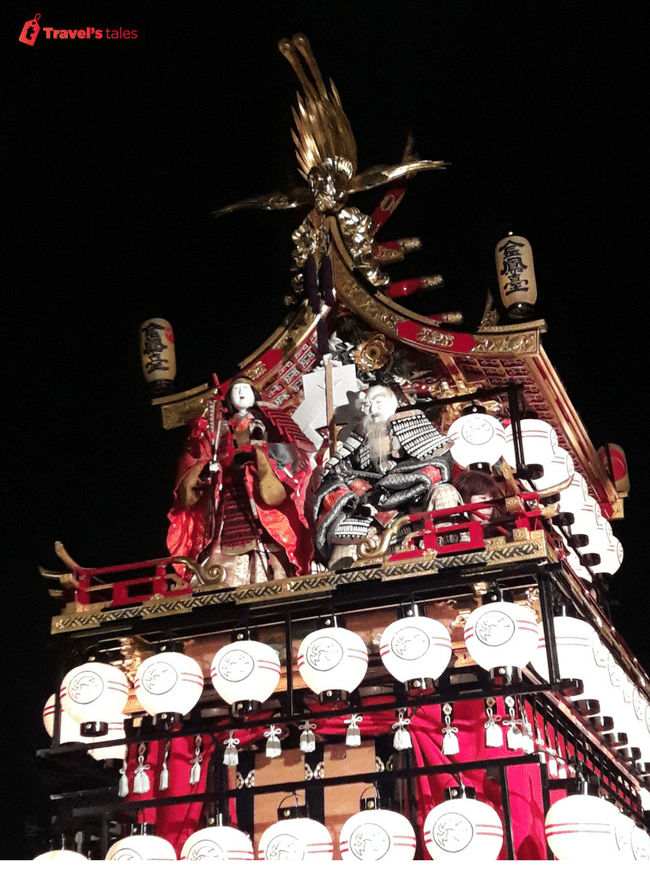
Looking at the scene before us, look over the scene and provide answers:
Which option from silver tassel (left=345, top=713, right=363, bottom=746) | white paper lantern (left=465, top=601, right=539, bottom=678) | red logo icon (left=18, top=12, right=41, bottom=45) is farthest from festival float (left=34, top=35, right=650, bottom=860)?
red logo icon (left=18, top=12, right=41, bottom=45)

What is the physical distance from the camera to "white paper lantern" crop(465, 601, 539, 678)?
5.77m

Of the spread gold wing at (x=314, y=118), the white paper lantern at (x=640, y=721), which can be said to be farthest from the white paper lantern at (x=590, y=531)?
the spread gold wing at (x=314, y=118)

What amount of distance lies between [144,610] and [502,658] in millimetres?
1978

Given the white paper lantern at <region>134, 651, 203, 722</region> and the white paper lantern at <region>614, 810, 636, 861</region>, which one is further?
the white paper lantern at <region>134, 651, 203, 722</region>

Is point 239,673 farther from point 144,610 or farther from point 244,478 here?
point 244,478

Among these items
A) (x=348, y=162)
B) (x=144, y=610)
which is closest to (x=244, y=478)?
(x=144, y=610)

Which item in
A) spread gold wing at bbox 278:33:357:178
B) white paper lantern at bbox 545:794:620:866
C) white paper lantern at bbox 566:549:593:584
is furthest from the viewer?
spread gold wing at bbox 278:33:357:178

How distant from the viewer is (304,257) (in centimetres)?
754

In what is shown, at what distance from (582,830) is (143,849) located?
2028 millimetres

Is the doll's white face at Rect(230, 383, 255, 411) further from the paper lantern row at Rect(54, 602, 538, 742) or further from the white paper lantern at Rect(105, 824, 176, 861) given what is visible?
the white paper lantern at Rect(105, 824, 176, 861)

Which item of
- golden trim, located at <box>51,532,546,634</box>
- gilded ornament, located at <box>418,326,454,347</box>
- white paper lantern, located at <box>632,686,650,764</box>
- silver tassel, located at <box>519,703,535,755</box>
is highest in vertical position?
gilded ornament, located at <box>418,326,454,347</box>

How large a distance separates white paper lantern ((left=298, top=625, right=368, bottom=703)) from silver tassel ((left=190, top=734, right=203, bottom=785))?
864mm

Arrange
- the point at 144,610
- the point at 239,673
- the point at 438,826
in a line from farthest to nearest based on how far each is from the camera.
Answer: the point at 144,610 → the point at 239,673 → the point at 438,826

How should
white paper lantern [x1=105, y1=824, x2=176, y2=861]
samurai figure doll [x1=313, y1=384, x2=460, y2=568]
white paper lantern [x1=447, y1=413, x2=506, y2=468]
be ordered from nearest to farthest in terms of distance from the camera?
white paper lantern [x1=105, y1=824, x2=176, y2=861] → white paper lantern [x1=447, y1=413, x2=506, y2=468] → samurai figure doll [x1=313, y1=384, x2=460, y2=568]
